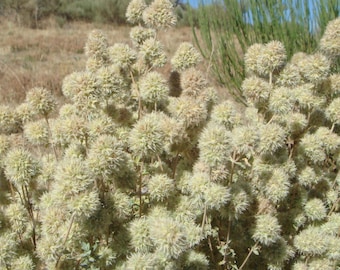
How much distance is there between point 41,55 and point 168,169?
9.94 meters

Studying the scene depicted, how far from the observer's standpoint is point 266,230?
63.6 inches

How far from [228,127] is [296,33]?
10.3 ft

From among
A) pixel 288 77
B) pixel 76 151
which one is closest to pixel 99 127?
pixel 76 151

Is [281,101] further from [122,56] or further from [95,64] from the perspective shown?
[95,64]

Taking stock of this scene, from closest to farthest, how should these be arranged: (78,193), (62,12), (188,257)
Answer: (78,193) < (188,257) < (62,12)

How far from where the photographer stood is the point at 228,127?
6.05ft

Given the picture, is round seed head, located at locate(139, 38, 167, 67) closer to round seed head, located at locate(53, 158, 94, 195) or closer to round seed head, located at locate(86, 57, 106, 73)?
round seed head, located at locate(86, 57, 106, 73)

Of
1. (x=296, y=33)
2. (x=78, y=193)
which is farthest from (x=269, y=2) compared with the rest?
(x=78, y=193)

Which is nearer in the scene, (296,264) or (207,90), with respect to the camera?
(296,264)

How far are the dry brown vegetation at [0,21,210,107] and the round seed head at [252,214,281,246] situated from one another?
5.39m

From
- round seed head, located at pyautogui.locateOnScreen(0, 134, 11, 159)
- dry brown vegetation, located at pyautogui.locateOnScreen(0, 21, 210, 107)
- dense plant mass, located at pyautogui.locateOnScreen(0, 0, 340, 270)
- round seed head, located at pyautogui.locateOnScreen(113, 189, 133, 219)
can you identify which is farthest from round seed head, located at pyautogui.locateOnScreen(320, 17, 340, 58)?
dry brown vegetation, located at pyautogui.locateOnScreen(0, 21, 210, 107)

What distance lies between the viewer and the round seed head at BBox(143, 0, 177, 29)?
6.51 feet

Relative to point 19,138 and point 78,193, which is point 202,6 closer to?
point 19,138

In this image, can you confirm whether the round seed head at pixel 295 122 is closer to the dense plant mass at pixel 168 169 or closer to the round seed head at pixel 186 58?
the dense plant mass at pixel 168 169
